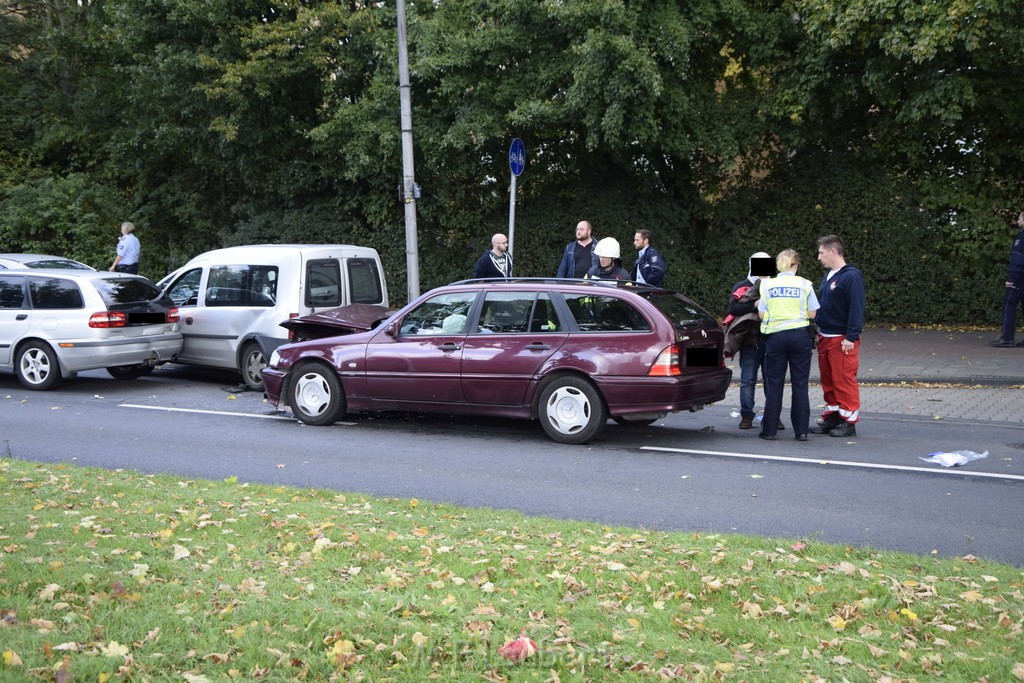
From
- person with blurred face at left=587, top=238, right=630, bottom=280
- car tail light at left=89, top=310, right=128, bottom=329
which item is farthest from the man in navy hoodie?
car tail light at left=89, top=310, right=128, bottom=329

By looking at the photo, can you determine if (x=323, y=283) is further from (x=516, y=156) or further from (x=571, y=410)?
(x=571, y=410)

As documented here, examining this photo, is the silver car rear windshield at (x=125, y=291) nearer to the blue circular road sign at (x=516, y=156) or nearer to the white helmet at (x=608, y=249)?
the blue circular road sign at (x=516, y=156)

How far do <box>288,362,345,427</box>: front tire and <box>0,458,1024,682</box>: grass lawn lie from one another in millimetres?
4417

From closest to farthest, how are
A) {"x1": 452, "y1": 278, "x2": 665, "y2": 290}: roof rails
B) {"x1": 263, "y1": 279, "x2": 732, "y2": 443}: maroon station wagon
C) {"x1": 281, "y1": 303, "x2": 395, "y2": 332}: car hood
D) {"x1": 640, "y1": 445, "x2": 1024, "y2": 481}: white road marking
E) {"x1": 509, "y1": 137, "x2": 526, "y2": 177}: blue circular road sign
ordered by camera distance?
{"x1": 640, "y1": 445, "x2": 1024, "y2": 481}: white road marking → {"x1": 263, "y1": 279, "x2": 732, "y2": 443}: maroon station wagon → {"x1": 452, "y1": 278, "x2": 665, "y2": 290}: roof rails → {"x1": 281, "y1": 303, "x2": 395, "y2": 332}: car hood → {"x1": 509, "y1": 137, "x2": 526, "y2": 177}: blue circular road sign

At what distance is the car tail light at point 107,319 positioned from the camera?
1333cm

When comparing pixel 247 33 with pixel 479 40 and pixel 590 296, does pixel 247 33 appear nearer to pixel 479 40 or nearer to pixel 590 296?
pixel 479 40

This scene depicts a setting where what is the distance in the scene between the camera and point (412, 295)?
1700 centimetres

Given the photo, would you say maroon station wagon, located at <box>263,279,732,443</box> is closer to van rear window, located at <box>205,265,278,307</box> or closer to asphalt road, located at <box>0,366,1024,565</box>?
asphalt road, located at <box>0,366,1024,565</box>

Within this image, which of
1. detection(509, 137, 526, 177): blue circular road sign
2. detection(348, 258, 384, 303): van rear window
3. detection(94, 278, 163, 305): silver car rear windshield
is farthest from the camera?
detection(509, 137, 526, 177): blue circular road sign

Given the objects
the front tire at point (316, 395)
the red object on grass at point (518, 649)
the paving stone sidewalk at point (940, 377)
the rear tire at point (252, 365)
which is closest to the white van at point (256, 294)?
the rear tire at point (252, 365)

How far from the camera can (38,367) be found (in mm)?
13555

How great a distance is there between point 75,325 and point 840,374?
30.8ft

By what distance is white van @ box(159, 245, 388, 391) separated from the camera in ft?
43.8

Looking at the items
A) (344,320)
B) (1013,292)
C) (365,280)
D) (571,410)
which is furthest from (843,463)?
(1013,292)
